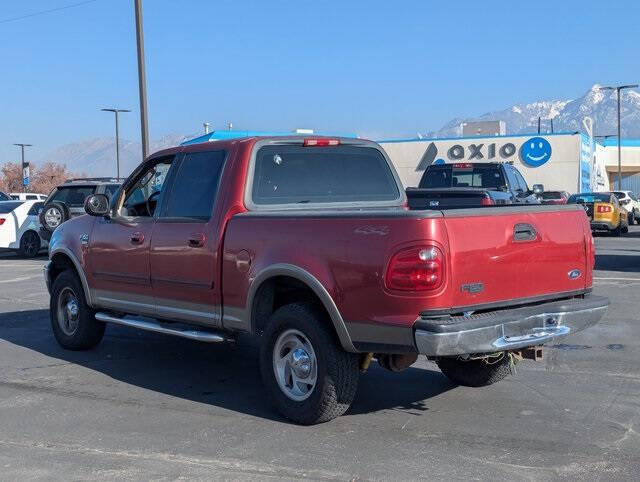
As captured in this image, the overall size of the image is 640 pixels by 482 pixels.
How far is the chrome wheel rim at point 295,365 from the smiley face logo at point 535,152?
40212 millimetres

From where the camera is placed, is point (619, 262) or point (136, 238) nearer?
point (136, 238)

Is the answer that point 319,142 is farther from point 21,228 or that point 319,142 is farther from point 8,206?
point 8,206

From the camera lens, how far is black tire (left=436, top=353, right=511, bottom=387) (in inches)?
268

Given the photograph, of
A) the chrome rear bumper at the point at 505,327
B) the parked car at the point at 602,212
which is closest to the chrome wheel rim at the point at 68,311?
the chrome rear bumper at the point at 505,327

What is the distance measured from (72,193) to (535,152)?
99.9 ft

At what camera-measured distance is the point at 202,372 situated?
25.5 ft

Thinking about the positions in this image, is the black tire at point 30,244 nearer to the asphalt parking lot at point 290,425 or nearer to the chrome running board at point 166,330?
the asphalt parking lot at point 290,425

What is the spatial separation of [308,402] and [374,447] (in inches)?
25.0

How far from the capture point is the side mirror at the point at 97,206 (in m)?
7.79

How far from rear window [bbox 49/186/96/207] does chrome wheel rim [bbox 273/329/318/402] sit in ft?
46.4

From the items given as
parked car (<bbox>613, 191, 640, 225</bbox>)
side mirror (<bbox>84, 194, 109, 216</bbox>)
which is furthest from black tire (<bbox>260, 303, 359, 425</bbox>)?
parked car (<bbox>613, 191, 640, 225</bbox>)

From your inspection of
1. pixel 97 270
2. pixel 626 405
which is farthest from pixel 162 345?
pixel 626 405

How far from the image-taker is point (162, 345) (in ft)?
29.9

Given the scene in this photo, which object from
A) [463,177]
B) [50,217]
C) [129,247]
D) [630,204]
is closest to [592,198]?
[630,204]
